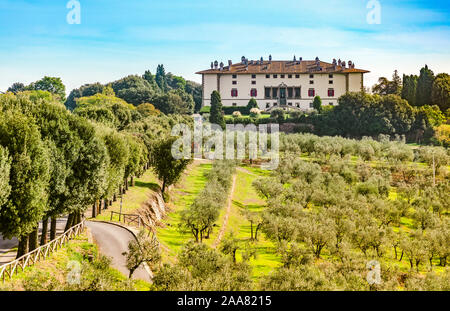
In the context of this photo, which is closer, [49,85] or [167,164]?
[167,164]

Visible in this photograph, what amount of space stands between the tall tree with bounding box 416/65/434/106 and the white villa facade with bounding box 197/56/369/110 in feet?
51.2

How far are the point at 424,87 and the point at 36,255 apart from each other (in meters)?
123

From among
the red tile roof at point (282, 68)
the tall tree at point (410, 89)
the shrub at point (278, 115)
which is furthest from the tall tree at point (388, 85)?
the shrub at point (278, 115)

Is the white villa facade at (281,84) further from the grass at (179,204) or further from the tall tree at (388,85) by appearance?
the grass at (179,204)

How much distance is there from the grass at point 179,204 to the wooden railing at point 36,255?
20.3 feet

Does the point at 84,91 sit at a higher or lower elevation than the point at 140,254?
higher

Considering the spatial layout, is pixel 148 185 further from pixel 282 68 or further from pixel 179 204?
pixel 282 68

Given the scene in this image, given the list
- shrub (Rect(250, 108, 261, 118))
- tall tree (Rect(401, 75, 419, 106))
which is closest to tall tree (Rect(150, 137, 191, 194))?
shrub (Rect(250, 108, 261, 118))

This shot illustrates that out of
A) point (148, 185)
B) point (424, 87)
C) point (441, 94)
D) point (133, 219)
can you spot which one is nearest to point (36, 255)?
point (133, 219)

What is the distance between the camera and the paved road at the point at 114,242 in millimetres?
24922

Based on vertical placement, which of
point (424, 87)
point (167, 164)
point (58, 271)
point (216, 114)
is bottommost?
point (58, 271)

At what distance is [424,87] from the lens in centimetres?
12525

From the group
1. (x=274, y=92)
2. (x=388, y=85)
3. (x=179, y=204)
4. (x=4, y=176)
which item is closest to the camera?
(x=4, y=176)

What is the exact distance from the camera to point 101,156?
101ft
